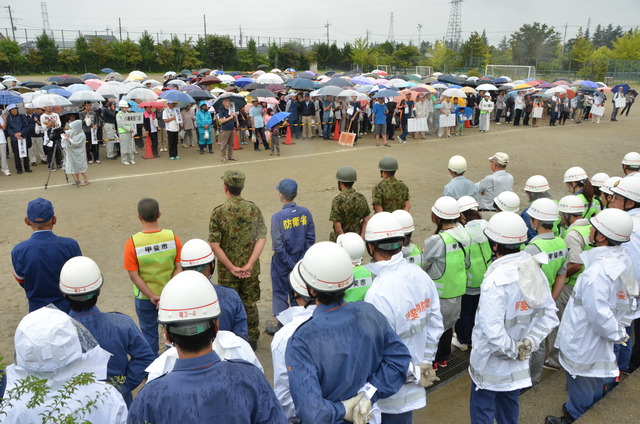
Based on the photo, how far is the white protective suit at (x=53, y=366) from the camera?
2.23 meters

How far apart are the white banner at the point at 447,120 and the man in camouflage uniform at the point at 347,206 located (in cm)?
1442

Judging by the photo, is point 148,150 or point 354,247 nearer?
point 354,247

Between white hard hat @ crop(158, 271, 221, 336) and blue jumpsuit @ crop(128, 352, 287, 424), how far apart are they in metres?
0.15

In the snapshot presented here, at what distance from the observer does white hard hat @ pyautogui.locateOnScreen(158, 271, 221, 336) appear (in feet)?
6.86

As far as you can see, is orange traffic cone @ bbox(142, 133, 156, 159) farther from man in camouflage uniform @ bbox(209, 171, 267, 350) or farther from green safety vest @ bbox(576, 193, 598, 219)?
green safety vest @ bbox(576, 193, 598, 219)

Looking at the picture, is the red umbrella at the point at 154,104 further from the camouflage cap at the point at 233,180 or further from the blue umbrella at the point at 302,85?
the camouflage cap at the point at 233,180

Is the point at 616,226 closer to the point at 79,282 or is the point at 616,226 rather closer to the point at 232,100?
the point at 79,282

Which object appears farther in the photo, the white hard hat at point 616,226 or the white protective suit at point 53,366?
the white hard hat at point 616,226

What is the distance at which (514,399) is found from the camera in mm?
3572

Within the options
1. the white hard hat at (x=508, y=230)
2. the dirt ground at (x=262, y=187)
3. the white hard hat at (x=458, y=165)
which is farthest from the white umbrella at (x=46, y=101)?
the white hard hat at (x=508, y=230)

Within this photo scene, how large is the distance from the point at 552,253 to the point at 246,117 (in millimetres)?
14724

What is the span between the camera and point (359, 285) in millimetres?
3545

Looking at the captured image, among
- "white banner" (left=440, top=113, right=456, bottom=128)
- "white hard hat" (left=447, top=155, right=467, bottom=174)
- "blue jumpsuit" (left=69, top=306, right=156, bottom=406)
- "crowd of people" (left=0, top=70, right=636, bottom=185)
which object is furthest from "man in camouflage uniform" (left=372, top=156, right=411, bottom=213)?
"white banner" (left=440, top=113, right=456, bottom=128)

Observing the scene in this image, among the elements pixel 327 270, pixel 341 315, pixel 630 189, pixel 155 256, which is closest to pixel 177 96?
pixel 155 256
